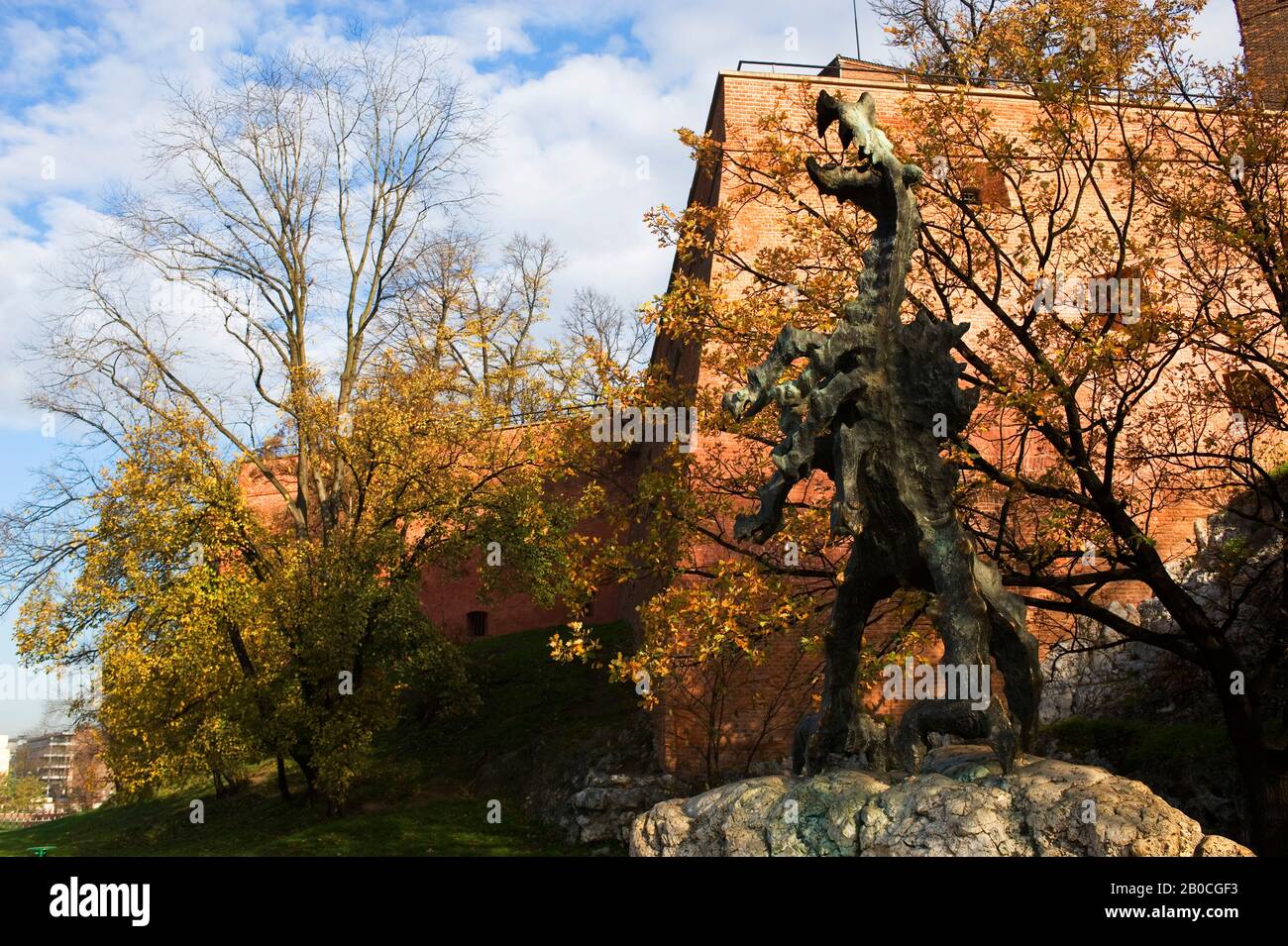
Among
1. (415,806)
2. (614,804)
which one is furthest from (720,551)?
(415,806)

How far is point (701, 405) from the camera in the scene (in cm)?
1349

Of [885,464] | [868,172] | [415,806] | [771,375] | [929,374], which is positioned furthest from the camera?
[415,806]

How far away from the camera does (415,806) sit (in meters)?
19.0

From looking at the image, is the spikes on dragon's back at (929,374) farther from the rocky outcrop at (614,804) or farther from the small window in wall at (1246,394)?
the rocky outcrop at (614,804)

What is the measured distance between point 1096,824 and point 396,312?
2280 centimetres

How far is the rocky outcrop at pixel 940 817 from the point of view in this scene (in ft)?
18.9

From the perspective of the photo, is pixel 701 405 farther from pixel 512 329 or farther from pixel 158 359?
pixel 512 329

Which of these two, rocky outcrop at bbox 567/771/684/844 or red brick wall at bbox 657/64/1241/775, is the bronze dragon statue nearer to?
red brick wall at bbox 657/64/1241/775

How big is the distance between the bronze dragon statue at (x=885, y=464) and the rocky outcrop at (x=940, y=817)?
1.20ft

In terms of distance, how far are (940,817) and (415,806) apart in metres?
14.3

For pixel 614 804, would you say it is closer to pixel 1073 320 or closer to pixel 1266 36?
pixel 1073 320

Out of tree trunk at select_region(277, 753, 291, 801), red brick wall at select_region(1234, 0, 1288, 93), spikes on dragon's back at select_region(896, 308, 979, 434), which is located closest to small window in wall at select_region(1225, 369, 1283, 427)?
Result: spikes on dragon's back at select_region(896, 308, 979, 434)

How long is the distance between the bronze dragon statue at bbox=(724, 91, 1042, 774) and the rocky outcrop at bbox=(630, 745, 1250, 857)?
0.36m

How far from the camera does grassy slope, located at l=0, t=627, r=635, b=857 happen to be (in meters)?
17.2
